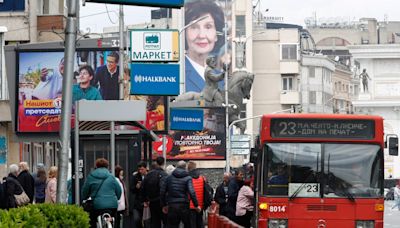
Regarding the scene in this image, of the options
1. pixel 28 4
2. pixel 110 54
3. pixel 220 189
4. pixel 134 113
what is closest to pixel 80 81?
pixel 110 54

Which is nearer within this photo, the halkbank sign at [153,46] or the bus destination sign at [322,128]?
the bus destination sign at [322,128]

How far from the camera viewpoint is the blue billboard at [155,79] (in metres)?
35.0

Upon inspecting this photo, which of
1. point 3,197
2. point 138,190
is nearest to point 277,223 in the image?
point 138,190

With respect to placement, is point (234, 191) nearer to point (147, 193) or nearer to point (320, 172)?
point (147, 193)

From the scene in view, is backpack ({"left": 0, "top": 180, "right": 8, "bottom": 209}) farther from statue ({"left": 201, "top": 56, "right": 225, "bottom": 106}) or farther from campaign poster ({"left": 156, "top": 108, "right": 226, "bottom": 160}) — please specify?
statue ({"left": 201, "top": 56, "right": 225, "bottom": 106})

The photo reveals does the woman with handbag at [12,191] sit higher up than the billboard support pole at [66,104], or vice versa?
the billboard support pole at [66,104]

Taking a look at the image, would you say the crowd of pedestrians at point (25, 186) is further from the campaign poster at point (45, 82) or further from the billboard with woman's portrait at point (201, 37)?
the billboard with woman's portrait at point (201, 37)

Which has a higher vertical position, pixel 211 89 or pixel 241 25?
pixel 241 25

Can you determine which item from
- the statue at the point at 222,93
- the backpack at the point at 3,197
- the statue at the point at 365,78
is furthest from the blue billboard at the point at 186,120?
the statue at the point at 365,78

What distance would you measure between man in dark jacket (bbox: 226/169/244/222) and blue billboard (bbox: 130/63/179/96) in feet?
13.5

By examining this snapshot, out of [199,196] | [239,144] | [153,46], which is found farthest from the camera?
[239,144]

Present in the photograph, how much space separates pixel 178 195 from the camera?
27000 mm

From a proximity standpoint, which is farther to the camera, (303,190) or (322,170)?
(303,190)

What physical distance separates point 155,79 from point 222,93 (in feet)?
146
